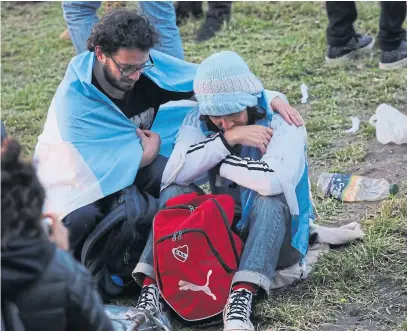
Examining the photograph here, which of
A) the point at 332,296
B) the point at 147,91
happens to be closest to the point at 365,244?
the point at 332,296

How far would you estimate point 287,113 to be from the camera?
328cm

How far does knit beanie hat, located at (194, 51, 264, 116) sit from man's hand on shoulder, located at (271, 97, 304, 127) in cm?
14

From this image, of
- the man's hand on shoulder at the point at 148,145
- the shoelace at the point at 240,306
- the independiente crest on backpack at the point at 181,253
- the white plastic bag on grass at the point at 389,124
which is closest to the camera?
the shoelace at the point at 240,306

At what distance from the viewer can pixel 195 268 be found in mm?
3027

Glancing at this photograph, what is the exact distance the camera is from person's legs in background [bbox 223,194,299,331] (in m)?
2.96

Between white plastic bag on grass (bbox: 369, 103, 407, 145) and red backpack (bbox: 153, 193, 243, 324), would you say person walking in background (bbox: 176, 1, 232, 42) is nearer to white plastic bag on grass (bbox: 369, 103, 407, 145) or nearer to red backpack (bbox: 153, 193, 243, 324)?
white plastic bag on grass (bbox: 369, 103, 407, 145)

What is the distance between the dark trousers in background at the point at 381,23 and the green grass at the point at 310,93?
0.20 metres

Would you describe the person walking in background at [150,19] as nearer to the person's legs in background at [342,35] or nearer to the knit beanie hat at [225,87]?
the knit beanie hat at [225,87]

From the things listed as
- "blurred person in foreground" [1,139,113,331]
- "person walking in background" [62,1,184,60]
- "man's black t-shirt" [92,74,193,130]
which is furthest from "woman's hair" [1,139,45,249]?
"person walking in background" [62,1,184,60]

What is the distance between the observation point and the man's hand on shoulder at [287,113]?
3.26 metres

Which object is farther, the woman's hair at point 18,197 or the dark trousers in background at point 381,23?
the dark trousers in background at point 381,23

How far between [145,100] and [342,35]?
2611 millimetres

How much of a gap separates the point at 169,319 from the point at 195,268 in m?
0.26

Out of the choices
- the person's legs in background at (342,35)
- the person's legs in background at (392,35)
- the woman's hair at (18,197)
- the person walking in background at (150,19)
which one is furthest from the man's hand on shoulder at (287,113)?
the person's legs in background at (342,35)
